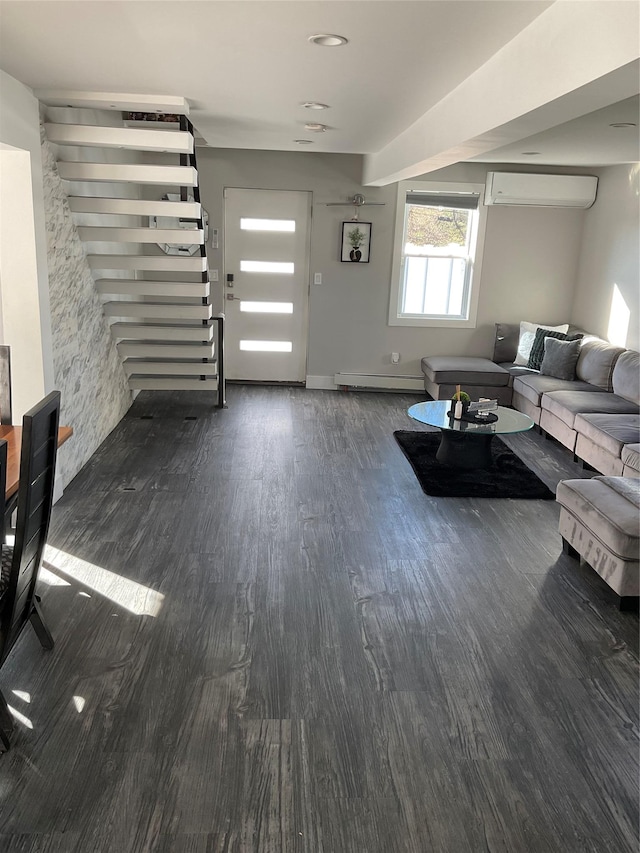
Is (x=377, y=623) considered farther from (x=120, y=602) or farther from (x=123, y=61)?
(x=123, y=61)

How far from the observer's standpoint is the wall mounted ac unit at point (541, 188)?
6.95 meters

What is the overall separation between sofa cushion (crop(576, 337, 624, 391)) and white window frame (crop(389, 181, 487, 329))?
4.58 feet

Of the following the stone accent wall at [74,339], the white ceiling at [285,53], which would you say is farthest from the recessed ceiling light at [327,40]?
the stone accent wall at [74,339]

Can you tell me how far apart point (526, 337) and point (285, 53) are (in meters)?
4.83

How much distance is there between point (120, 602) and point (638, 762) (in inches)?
86.2

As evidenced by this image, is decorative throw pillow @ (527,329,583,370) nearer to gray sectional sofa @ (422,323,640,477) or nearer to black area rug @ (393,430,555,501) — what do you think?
gray sectional sofa @ (422,323,640,477)

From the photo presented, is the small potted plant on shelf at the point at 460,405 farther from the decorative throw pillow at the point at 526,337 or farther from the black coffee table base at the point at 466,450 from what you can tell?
the decorative throw pillow at the point at 526,337

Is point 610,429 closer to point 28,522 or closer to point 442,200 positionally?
point 442,200

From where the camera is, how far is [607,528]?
3270 millimetres

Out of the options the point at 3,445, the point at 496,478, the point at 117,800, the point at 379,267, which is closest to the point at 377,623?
the point at 117,800

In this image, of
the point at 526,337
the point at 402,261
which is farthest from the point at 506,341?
the point at 402,261

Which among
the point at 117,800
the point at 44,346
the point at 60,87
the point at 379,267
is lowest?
the point at 117,800

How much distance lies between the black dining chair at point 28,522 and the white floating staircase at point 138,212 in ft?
7.93

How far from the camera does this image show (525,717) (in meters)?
2.49
